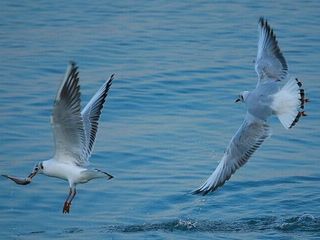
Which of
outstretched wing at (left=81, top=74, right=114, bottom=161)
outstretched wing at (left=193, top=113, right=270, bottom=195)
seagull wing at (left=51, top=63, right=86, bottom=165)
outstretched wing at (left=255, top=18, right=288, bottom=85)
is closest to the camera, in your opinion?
seagull wing at (left=51, top=63, right=86, bottom=165)

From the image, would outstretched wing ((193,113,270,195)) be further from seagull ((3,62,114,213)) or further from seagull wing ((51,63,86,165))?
seagull wing ((51,63,86,165))

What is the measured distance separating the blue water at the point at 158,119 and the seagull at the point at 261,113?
0.64m

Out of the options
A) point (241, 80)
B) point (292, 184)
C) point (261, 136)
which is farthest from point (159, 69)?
point (261, 136)

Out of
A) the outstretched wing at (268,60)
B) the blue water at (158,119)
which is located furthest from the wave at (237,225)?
the outstretched wing at (268,60)

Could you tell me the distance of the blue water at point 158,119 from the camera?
36.1 ft

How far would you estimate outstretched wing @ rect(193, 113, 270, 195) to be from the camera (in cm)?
1060

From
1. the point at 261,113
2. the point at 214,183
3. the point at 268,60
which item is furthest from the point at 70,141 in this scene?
the point at 268,60

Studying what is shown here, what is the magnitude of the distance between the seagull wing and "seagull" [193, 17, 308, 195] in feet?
4.54

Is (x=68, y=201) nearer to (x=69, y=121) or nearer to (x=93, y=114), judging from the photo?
(x=69, y=121)

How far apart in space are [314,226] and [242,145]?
1.18m

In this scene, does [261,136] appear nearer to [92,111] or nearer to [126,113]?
[92,111]

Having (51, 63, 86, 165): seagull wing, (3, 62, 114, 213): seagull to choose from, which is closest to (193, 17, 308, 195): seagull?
(3, 62, 114, 213): seagull

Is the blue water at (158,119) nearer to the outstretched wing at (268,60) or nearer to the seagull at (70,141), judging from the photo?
the seagull at (70,141)

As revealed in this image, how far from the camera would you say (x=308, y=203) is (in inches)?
450
